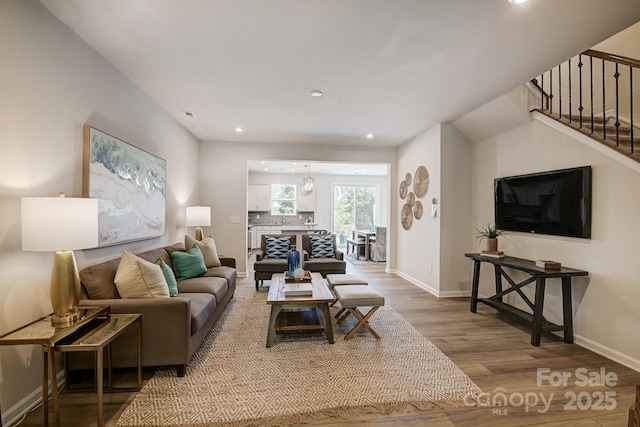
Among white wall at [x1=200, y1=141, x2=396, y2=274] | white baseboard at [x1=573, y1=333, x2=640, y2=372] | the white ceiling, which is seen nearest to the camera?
the white ceiling

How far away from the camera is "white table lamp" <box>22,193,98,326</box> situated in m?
1.60

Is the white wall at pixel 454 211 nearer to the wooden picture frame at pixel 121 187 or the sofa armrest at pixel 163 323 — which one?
the sofa armrest at pixel 163 323

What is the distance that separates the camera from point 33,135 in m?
1.92

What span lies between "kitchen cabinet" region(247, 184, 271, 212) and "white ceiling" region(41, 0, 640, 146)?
6074mm

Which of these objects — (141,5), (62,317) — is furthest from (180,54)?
(62,317)

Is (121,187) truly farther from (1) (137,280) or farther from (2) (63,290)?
(2) (63,290)

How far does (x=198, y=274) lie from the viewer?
3672mm

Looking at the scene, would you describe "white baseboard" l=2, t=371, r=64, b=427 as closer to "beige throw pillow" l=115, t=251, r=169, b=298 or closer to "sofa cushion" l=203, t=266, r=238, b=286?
"beige throw pillow" l=115, t=251, r=169, b=298

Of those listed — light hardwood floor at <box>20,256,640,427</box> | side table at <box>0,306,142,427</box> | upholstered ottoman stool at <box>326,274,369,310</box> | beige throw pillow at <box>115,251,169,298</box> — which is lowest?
light hardwood floor at <box>20,256,640,427</box>

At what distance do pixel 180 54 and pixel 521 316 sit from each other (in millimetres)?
4418

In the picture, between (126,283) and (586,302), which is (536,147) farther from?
(126,283)

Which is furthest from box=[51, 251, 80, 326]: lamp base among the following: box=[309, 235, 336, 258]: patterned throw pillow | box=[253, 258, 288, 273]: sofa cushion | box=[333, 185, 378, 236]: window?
box=[333, 185, 378, 236]: window

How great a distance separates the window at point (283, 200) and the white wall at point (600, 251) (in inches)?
296

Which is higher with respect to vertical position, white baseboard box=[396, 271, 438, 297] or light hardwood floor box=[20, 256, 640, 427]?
white baseboard box=[396, 271, 438, 297]
